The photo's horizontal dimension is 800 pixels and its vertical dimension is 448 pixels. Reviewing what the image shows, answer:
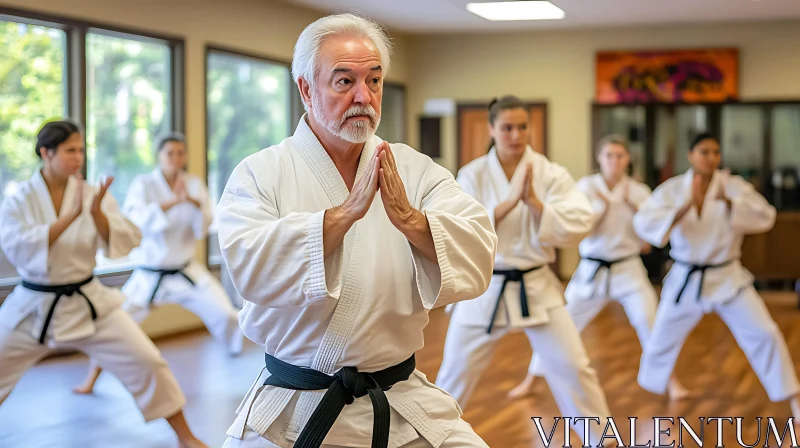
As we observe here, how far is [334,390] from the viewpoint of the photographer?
76.0 inches

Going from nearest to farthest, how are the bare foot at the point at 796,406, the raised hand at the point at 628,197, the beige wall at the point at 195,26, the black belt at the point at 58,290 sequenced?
the black belt at the point at 58,290
the bare foot at the point at 796,406
the raised hand at the point at 628,197
the beige wall at the point at 195,26

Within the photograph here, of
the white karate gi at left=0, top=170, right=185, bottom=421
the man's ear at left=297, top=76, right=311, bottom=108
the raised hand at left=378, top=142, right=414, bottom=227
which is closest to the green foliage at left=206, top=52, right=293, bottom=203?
the white karate gi at left=0, top=170, right=185, bottom=421

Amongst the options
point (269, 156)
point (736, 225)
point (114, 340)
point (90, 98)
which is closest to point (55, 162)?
point (114, 340)

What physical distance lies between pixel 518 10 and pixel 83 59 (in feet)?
11.2

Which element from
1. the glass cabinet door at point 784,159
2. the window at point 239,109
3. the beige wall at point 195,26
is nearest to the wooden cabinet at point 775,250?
the glass cabinet door at point 784,159

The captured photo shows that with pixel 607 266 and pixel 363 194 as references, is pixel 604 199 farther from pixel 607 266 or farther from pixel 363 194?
pixel 363 194

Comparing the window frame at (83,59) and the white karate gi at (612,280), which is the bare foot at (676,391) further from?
the window frame at (83,59)

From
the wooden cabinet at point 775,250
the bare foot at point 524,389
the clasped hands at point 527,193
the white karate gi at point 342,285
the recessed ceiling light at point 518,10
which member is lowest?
the bare foot at point 524,389

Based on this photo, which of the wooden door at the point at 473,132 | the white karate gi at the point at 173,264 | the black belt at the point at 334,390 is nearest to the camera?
the black belt at the point at 334,390

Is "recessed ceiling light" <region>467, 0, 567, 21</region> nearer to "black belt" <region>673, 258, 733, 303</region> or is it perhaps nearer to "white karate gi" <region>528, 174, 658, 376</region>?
"white karate gi" <region>528, 174, 658, 376</region>

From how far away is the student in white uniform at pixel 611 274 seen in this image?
5.01m

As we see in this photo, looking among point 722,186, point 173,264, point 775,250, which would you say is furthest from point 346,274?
point 775,250

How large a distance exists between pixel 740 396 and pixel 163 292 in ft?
10.0

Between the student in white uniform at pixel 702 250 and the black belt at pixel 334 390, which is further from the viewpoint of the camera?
the student in white uniform at pixel 702 250
